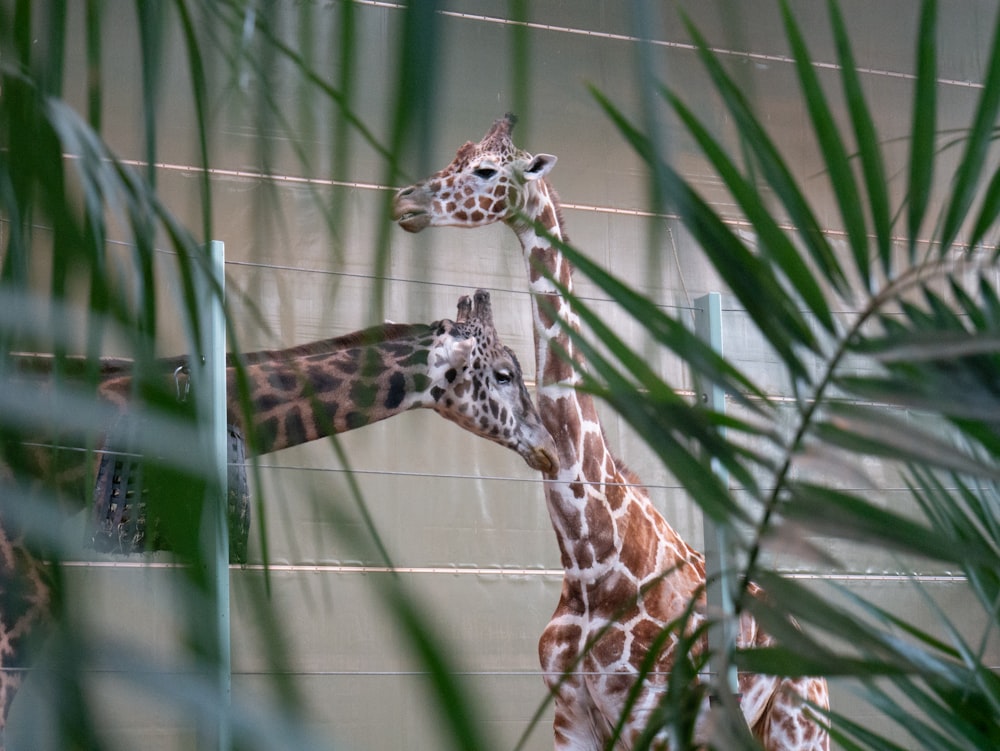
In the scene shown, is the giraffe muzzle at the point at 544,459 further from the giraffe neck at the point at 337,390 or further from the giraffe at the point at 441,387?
the giraffe neck at the point at 337,390

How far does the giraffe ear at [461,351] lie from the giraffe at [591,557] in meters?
0.09

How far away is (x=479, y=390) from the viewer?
5.92ft

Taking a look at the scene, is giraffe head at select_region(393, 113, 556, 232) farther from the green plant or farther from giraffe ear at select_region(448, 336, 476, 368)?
the green plant

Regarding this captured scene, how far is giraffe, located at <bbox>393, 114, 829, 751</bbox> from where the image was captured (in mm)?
1758

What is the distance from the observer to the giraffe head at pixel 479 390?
1.80 m

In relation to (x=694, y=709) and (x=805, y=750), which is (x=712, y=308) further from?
(x=694, y=709)

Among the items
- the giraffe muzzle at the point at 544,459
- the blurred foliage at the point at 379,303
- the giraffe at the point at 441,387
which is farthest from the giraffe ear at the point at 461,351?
the blurred foliage at the point at 379,303

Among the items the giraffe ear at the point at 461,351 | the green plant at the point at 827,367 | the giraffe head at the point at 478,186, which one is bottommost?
the giraffe ear at the point at 461,351

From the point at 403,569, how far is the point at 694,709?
91.8 inches

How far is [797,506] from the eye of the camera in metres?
0.28

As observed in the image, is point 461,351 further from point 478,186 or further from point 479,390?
point 478,186

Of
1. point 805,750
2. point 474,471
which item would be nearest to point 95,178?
point 805,750

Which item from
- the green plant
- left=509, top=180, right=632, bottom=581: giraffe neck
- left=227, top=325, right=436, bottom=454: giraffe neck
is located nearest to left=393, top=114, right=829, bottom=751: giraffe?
left=509, top=180, right=632, bottom=581: giraffe neck

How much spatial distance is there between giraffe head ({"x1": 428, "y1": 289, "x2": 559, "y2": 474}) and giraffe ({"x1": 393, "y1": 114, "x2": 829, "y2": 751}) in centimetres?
5
